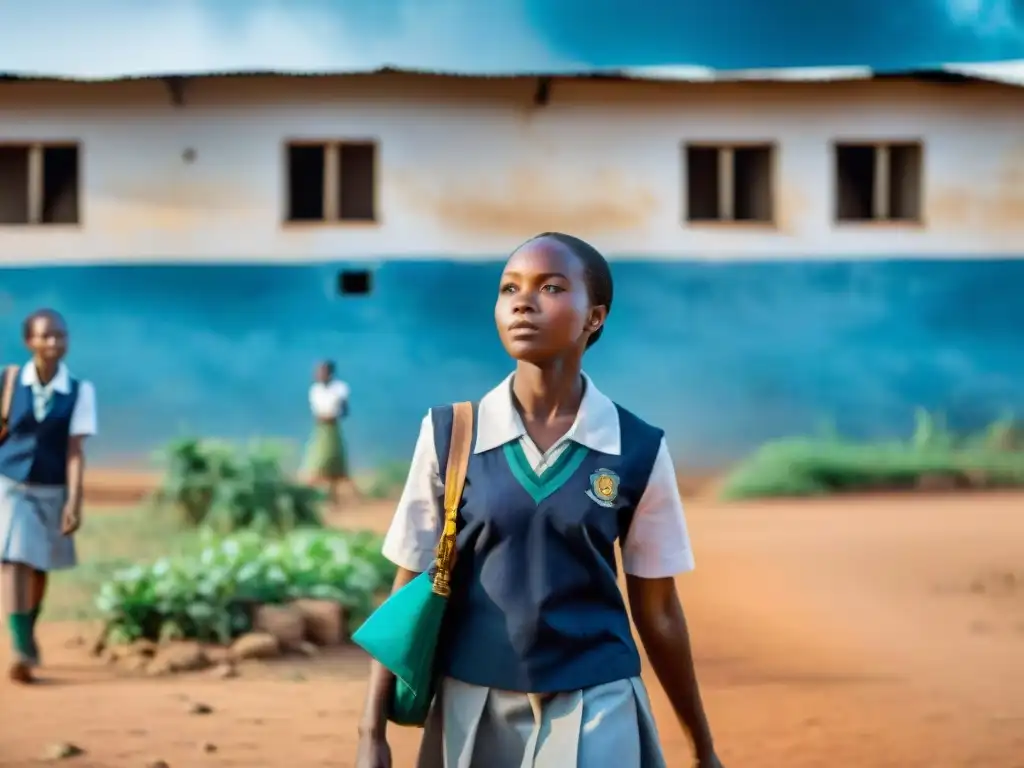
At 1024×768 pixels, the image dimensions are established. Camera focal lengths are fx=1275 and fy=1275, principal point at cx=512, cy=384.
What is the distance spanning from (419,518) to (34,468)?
3245mm

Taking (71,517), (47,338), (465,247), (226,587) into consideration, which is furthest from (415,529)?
(465,247)

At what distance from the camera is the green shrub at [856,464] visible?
6.56 m

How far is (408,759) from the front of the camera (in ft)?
13.4

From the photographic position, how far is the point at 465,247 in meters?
6.91

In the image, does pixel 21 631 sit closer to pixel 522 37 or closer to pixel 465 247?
pixel 465 247

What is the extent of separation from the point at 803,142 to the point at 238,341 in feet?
10.5

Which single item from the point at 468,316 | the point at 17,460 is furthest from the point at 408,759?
the point at 468,316

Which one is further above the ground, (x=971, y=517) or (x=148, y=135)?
(x=148, y=135)

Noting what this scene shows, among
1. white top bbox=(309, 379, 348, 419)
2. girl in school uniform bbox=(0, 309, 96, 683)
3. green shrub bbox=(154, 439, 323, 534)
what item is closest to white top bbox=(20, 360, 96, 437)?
girl in school uniform bbox=(0, 309, 96, 683)

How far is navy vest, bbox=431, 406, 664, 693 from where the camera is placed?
1.89 meters

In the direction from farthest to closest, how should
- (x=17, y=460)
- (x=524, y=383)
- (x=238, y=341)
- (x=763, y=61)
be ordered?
(x=238, y=341)
(x=763, y=61)
(x=17, y=460)
(x=524, y=383)

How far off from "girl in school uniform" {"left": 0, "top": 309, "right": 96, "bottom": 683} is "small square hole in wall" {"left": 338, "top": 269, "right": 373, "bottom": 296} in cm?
220

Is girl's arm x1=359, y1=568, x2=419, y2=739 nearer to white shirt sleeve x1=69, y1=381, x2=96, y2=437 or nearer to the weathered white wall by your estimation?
white shirt sleeve x1=69, y1=381, x2=96, y2=437

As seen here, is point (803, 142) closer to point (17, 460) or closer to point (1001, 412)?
point (1001, 412)
